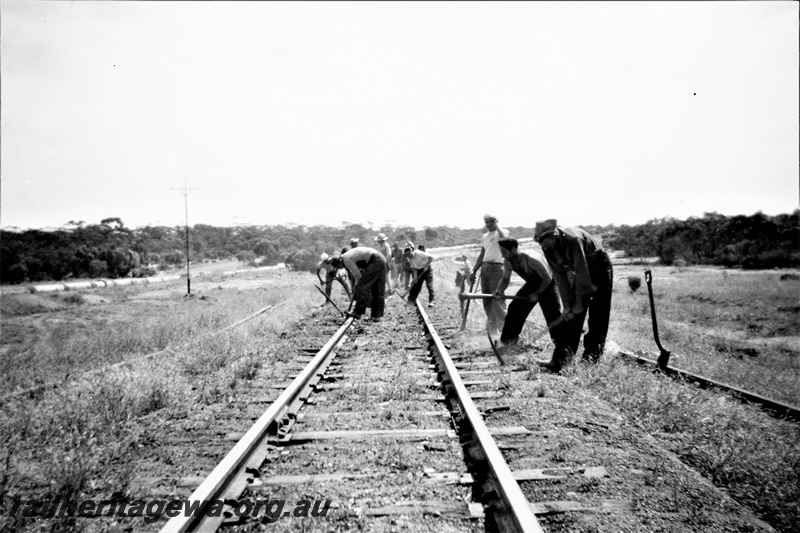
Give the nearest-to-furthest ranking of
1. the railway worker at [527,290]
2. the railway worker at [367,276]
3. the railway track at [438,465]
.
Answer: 1. the railway track at [438,465]
2. the railway worker at [527,290]
3. the railway worker at [367,276]

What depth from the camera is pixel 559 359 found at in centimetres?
548

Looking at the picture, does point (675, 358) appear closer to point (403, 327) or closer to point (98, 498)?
point (403, 327)

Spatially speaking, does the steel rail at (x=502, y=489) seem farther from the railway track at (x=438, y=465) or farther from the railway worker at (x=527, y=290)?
the railway worker at (x=527, y=290)

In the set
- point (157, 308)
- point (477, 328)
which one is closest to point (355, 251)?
point (477, 328)

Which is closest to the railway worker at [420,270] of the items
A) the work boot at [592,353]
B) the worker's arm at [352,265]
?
the worker's arm at [352,265]

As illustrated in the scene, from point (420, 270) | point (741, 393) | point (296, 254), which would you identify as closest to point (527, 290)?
point (741, 393)

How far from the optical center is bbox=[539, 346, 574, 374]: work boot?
5.39m

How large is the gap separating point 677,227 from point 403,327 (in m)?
31.9

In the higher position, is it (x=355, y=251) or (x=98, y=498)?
(x=355, y=251)

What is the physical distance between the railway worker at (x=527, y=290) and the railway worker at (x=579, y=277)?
356 mm

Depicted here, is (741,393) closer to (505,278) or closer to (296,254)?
(505,278)

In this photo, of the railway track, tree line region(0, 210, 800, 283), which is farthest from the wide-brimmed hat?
tree line region(0, 210, 800, 283)

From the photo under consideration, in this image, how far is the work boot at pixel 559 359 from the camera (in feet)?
17.7

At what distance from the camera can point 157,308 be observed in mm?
17969
